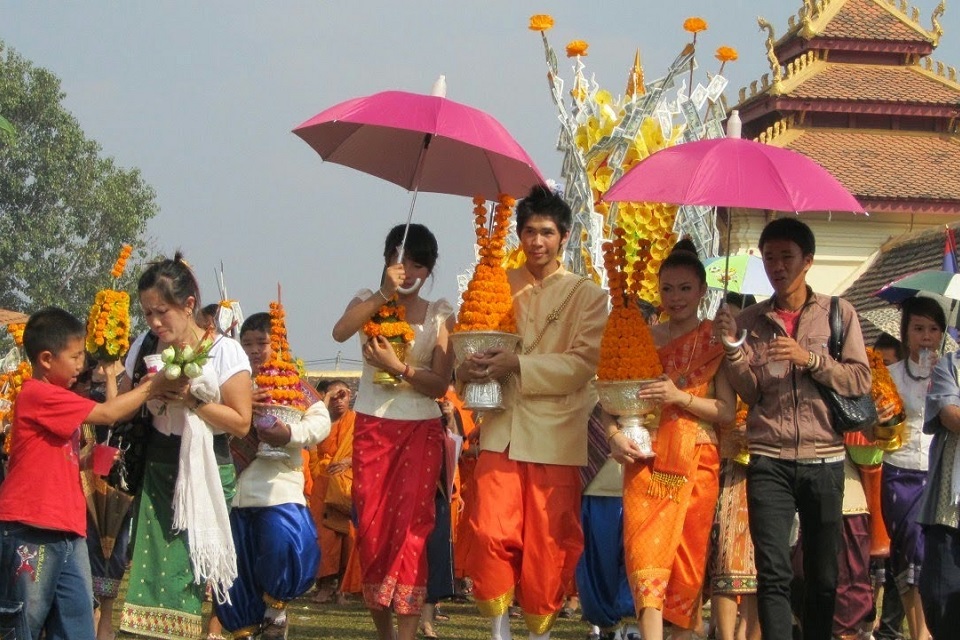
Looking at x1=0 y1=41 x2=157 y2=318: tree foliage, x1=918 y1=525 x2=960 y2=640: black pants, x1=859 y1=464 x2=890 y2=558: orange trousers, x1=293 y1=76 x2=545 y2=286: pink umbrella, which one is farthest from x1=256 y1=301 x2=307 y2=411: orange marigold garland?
x1=0 y1=41 x2=157 y2=318: tree foliage

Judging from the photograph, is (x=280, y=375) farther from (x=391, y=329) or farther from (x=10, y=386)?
(x=10, y=386)

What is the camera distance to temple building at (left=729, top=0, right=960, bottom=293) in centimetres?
2727

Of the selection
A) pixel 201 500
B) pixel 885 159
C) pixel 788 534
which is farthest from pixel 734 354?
pixel 885 159

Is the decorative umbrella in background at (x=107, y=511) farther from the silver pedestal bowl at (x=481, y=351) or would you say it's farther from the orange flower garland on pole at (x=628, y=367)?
the orange flower garland on pole at (x=628, y=367)

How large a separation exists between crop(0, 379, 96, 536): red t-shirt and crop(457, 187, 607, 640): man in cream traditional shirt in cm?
188

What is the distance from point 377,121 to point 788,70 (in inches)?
939

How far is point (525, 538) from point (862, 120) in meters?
24.4

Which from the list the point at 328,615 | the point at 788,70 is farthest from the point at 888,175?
the point at 328,615

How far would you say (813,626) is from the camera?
6.75 meters

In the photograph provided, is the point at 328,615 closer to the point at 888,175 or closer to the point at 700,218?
the point at 700,218

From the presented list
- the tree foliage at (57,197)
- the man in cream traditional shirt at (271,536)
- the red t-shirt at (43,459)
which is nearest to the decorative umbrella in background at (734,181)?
the man in cream traditional shirt at (271,536)

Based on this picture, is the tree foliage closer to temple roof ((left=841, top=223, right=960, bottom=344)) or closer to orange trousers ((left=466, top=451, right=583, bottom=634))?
temple roof ((left=841, top=223, right=960, bottom=344))

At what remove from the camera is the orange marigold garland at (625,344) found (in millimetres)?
6609

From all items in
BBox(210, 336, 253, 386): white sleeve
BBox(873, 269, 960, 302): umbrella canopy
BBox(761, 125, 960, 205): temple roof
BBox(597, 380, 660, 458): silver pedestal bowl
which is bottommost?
BBox(597, 380, 660, 458): silver pedestal bowl
